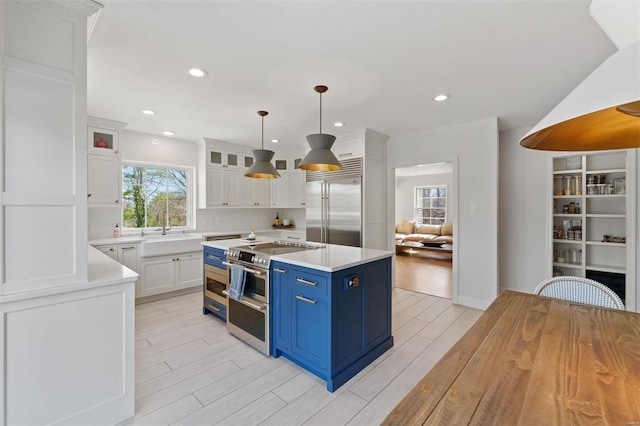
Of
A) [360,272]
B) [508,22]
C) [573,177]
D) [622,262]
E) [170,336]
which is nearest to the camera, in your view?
[508,22]

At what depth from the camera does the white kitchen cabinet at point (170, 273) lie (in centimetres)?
403

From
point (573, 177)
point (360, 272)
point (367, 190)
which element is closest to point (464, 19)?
point (360, 272)

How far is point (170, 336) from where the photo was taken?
3.02 metres

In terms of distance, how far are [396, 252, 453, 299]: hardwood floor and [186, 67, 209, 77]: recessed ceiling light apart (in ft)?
13.8

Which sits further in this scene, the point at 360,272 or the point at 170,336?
the point at 170,336

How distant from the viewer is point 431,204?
897 cm

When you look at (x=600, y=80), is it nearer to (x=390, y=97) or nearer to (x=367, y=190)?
(x=390, y=97)

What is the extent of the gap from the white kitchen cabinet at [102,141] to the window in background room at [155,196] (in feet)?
1.92

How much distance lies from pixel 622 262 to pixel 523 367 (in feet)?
12.5

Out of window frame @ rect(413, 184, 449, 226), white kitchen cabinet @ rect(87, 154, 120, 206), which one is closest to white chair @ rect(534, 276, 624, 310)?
white kitchen cabinet @ rect(87, 154, 120, 206)

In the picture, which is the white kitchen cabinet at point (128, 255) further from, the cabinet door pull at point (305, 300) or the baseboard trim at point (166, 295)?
the cabinet door pull at point (305, 300)

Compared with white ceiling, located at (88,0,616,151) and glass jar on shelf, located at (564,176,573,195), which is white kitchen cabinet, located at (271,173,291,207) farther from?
glass jar on shelf, located at (564,176,573,195)

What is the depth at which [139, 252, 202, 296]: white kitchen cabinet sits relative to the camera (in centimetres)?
403

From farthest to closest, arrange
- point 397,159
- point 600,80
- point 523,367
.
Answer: point 397,159 → point 523,367 → point 600,80
